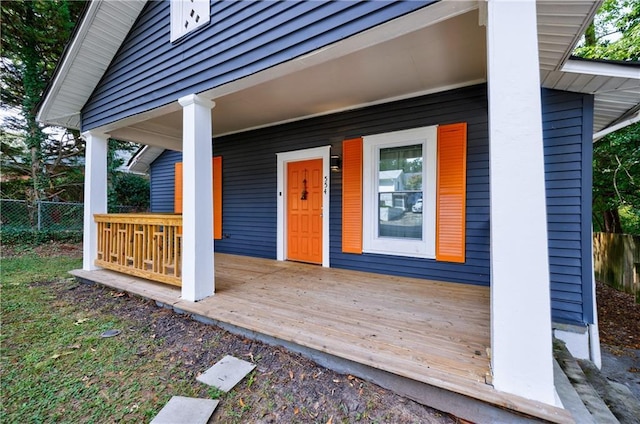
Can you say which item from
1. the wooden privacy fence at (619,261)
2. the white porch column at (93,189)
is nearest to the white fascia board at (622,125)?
the wooden privacy fence at (619,261)

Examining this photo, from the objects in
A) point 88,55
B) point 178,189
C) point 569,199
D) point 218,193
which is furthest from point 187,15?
point 178,189

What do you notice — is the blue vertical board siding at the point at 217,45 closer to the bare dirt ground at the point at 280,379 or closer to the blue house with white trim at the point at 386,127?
the blue house with white trim at the point at 386,127

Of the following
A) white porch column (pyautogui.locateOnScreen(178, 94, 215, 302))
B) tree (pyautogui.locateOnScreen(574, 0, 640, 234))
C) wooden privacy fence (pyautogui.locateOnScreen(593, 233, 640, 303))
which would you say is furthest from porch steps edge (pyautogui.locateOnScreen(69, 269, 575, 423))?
tree (pyautogui.locateOnScreen(574, 0, 640, 234))

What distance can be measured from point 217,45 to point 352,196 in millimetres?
2544

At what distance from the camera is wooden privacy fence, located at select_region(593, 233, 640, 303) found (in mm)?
4820

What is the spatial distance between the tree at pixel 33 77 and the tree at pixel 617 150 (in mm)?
13264

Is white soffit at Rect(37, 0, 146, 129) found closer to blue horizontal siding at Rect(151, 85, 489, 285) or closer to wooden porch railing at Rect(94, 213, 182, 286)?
wooden porch railing at Rect(94, 213, 182, 286)

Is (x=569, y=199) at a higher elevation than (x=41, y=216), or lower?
higher

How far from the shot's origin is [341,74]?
2967 millimetres

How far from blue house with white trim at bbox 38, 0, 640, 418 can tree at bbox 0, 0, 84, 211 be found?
400 centimetres

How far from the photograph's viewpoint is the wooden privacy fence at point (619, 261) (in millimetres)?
4820

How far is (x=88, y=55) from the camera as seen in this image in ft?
12.8

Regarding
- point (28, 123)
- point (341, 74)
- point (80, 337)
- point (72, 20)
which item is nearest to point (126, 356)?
point (80, 337)

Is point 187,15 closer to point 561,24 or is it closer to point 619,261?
point 561,24
